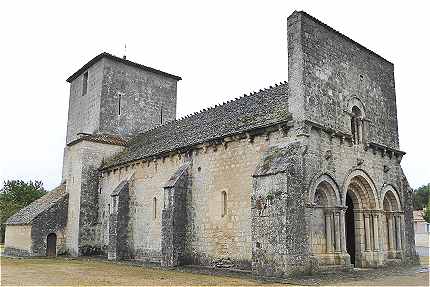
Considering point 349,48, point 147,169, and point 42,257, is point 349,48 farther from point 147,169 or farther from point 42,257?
point 42,257

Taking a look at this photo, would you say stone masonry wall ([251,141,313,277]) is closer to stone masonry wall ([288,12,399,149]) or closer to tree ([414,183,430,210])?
stone masonry wall ([288,12,399,149])

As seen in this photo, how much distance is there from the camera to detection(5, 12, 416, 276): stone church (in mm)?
15469

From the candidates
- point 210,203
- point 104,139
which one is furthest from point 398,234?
point 104,139

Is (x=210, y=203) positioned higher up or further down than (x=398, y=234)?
higher up

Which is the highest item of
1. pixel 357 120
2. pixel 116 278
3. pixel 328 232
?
pixel 357 120

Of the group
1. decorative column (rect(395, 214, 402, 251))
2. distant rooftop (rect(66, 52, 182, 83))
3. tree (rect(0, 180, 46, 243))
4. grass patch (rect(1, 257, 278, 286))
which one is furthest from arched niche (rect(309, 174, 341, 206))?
tree (rect(0, 180, 46, 243))

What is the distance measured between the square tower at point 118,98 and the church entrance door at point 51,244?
7680 millimetres

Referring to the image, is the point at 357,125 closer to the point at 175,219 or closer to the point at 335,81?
the point at 335,81

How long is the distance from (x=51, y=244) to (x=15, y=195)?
2464cm

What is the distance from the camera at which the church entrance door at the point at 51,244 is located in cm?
2697

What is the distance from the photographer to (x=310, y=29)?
682 inches

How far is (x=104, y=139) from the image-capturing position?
28.5 meters

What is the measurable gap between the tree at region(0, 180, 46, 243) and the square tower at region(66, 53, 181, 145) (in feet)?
55.6

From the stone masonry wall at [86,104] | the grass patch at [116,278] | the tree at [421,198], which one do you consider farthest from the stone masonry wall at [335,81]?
the tree at [421,198]
